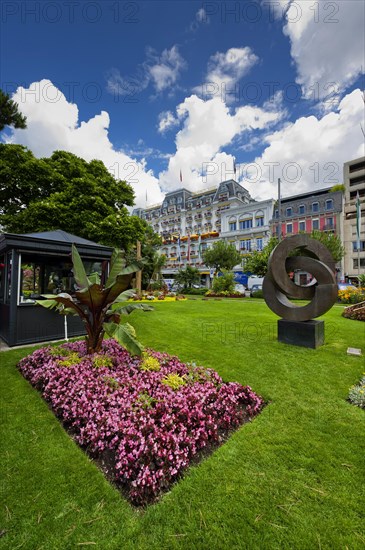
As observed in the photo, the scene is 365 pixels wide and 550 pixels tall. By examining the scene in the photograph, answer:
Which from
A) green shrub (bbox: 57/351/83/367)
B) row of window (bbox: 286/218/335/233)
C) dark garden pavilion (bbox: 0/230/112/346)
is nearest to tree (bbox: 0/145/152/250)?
dark garden pavilion (bbox: 0/230/112/346)

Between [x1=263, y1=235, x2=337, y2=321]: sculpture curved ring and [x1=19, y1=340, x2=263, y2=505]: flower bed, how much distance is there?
4.80 meters

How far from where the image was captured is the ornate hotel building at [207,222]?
4950 cm

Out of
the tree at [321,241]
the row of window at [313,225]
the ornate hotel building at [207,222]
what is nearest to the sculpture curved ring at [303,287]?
the tree at [321,241]

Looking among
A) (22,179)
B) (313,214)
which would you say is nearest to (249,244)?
(313,214)

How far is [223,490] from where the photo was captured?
2621mm

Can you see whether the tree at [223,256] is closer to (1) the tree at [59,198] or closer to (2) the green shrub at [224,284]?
(2) the green shrub at [224,284]

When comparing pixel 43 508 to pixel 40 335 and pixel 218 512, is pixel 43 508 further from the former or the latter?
pixel 40 335

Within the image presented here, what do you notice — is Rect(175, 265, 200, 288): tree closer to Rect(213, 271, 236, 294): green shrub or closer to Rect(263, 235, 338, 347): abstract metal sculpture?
Rect(213, 271, 236, 294): green shrub

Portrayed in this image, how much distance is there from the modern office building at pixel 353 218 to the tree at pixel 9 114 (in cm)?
4429

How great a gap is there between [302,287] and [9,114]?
16.3m

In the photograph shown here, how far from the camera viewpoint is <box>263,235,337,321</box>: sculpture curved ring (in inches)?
316

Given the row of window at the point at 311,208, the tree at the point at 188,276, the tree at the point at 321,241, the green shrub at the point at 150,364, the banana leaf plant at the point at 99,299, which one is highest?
the row of window at the point at 311,208

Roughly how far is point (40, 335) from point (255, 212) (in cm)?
4878

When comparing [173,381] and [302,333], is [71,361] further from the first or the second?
[302,333]
